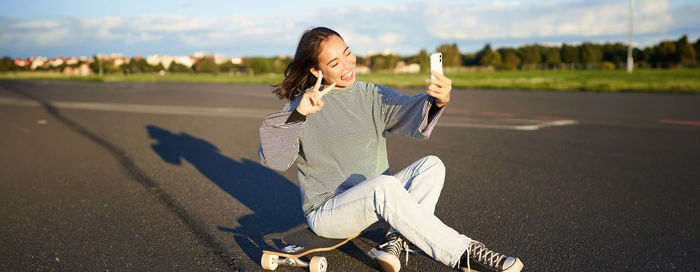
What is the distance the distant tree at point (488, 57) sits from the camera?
66.6m

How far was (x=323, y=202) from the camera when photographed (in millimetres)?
3199

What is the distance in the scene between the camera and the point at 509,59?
68.4 metres

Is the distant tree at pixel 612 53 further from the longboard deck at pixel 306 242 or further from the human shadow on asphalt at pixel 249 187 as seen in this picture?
the longboard deck at pixel 306 242

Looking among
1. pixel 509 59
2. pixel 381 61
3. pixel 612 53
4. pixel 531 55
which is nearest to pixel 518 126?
pixel 381 61

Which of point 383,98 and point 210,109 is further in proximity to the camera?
point 210,109

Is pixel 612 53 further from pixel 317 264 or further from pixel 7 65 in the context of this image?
pixel 7 65

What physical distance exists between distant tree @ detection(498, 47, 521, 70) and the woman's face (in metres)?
68.7

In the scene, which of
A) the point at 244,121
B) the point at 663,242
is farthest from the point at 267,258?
the point at 244,121

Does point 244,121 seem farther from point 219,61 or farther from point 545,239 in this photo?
point 219,61

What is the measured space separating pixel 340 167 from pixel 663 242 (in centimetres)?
243

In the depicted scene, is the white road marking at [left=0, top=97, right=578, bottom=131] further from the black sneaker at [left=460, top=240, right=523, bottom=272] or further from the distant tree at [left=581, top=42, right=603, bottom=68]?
the distant tree at [left=581, top=42, right=603, bottom=68]

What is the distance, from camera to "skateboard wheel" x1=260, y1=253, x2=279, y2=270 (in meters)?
3.19

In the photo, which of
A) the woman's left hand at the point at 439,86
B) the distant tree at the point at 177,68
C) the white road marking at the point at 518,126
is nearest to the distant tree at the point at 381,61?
the distant tree at the point at 177,68

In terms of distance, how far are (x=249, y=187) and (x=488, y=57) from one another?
2573 inches
